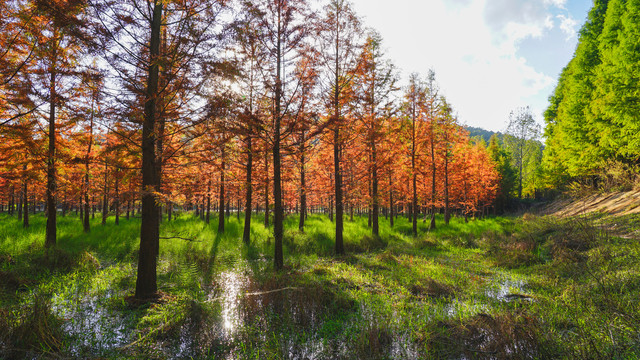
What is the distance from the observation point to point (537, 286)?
6457mm

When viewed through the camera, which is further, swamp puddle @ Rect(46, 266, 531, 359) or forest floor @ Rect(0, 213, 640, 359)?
swamp puddle @ Rect(46, 266, 531, 359)

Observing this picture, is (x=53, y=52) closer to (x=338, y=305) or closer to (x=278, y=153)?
(x=278, y=153)

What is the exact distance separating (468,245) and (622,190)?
1147 centimetres

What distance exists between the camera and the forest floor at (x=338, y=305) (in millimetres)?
3820

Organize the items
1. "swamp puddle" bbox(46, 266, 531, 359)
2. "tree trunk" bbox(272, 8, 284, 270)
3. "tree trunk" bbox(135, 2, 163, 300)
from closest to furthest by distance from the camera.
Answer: "swamp puddle" bbox(46, 266, 531, 359), "tree trunk" bbox(135, 2, 163, 300), "tree trunk" bbox(272, 8, 284, 270)

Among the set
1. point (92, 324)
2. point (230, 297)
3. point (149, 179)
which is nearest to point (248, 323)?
point (230, 297)

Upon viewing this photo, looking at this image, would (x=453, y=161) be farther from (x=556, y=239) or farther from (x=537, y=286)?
(x=537, y=286)

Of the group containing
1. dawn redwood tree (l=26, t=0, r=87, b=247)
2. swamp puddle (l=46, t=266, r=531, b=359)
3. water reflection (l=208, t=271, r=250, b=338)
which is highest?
dawn redwood tree (l=26, t=0, r=87, b=247)

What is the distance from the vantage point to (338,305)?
18.3 ft

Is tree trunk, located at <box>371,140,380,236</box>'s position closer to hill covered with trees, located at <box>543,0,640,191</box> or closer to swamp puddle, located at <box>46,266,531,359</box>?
swamp puddle, located at <box>46,266,531,359</box>

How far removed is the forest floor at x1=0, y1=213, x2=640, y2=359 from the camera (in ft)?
12.5

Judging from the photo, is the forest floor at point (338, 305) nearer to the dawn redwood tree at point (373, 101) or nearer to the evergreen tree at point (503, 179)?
the dawn redwood tree at point (373, 101)

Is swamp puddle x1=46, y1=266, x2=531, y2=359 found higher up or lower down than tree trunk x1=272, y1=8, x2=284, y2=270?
lower down

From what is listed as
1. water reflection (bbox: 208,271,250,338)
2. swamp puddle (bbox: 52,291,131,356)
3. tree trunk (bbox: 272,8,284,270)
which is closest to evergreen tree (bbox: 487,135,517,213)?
tree trunk (bbox: 272,8,284,270)
